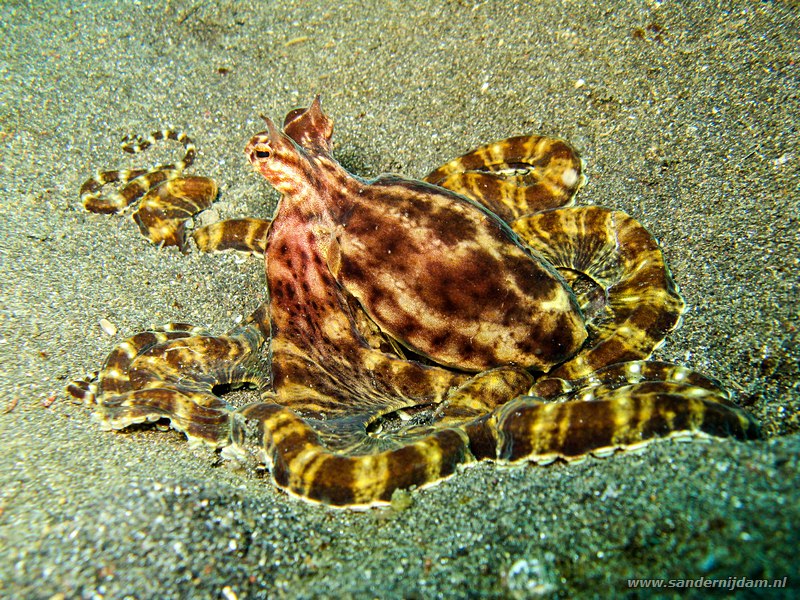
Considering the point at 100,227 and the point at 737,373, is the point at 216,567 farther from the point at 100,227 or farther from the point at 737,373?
the point at 100,227

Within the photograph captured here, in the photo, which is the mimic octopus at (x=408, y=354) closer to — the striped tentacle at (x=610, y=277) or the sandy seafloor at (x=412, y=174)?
the striped tentacle at (x=610, y=277)

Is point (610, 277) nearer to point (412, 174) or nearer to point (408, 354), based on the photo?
point (408, 354)

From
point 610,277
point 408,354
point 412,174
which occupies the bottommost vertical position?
point 408,354

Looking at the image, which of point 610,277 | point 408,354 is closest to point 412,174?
point 610,277

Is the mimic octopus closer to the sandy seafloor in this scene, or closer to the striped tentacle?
the striped tentacle

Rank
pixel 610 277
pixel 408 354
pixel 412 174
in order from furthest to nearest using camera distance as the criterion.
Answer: pixel 412 174
pixel 610 277
pixel 408 354

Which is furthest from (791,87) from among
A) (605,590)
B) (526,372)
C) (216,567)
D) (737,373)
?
(216,567)

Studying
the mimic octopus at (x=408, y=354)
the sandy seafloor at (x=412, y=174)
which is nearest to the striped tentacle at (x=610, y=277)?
the mimic octopus at (x=408, y=354)
